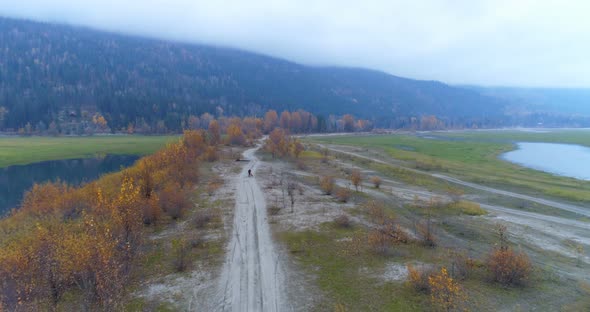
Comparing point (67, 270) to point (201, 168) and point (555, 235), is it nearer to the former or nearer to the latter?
point (555, 235)

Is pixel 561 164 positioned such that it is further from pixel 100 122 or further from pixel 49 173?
pixel 100 122

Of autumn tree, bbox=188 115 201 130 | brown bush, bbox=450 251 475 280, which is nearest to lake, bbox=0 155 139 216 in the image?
brown bush, bbox=450 251 475 280

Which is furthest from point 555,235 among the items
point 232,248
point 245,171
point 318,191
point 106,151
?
point 106,151

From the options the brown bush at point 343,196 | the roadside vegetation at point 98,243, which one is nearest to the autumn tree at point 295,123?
the roadside vegetation at point 98,243

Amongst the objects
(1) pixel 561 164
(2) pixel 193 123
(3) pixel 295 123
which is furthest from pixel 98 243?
(2) pixel 193 123

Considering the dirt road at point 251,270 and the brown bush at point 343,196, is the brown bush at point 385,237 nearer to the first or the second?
the dirt road at point 251,270

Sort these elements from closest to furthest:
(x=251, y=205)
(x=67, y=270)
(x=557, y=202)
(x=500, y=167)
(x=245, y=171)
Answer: (x=67, y=270) < (x=251, y=205) < (x=557, y=202) < (x=245, y=171) < (x=500, y=167)
